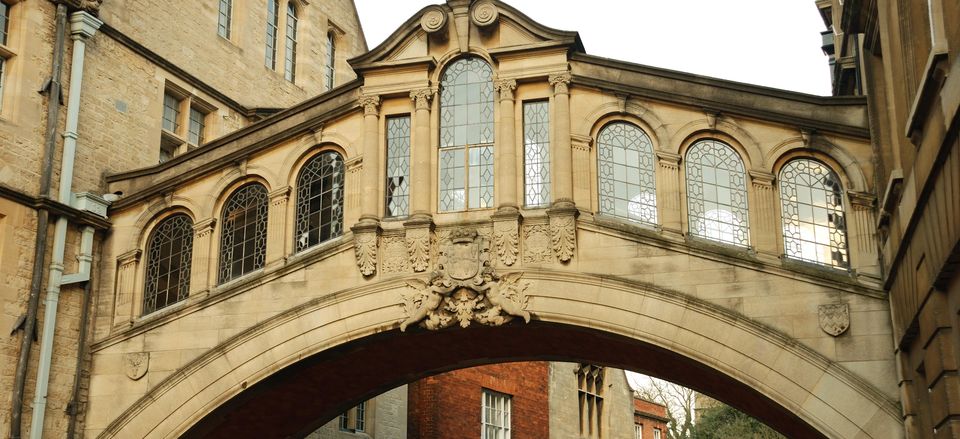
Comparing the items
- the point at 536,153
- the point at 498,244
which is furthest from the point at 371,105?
the point at 498,244

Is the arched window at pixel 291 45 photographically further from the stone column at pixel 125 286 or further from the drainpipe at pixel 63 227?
the stone column at pixel 125 286

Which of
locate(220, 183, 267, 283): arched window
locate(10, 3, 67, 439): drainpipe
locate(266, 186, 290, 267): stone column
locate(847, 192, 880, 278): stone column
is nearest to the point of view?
locate(847, 192, 880, 278): stone column

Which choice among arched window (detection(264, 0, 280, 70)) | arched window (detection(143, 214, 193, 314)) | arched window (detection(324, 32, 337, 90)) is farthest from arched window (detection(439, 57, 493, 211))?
arched window (detection(324, 32, 337, 90))

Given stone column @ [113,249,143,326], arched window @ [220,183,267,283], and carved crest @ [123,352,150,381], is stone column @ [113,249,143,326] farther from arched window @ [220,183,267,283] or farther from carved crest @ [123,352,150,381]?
arched window @ [220,183,267,283]

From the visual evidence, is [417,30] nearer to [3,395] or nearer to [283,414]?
[283,414]

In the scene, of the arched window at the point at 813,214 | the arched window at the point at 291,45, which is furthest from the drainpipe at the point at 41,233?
the arched window at the point at 813,214

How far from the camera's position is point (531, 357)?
19797 millimetres

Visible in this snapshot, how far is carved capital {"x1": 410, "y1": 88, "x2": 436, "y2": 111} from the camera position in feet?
59.1

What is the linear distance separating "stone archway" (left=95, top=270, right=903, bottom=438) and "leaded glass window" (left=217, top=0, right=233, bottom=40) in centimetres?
875

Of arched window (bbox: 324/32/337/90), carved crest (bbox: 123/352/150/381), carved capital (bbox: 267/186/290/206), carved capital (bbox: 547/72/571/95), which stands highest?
arched window (bbox: 324/32/337/90)

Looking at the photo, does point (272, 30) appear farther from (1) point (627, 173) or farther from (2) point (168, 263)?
(1) point (627, 173)

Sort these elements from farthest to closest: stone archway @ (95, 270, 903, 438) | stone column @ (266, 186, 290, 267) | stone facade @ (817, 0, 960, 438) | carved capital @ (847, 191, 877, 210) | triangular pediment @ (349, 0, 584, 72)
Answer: stone column @ (266, 186, 290, 267), triangular pediment @ (349, 0, 584, 72), carved capital @ (847, 191, 877, 210), stone archway @ (95, 270, 903, 438), stone facade @ (817, 0, 960, 438)

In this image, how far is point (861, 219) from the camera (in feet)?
51.6

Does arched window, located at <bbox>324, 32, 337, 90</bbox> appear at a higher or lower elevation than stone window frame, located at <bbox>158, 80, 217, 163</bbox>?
higher
